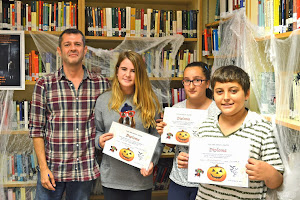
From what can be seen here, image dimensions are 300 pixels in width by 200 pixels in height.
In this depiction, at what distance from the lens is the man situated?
2.23m

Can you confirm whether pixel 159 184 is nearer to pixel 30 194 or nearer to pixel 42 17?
pixel 30 194

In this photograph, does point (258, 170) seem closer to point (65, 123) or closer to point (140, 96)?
point (140, 96)

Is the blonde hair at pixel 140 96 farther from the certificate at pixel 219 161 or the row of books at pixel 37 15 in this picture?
the row of books at pixel 37 15

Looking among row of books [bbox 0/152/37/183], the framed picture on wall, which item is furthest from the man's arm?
the framed picture on wall

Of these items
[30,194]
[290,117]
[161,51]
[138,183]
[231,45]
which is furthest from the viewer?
[161,51]

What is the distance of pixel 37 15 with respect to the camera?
10.1ft

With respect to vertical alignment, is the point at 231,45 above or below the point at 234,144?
above

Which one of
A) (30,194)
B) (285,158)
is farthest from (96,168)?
(285,158)

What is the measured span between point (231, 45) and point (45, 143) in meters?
1.48

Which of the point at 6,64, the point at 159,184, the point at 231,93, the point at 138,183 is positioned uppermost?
the point at 6,64

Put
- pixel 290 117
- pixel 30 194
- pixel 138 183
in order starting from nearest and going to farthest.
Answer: pixel 290 117 < pixel 138 183 < pixel 30 194

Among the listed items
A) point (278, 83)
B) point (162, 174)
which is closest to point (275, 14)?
point (278, 83)

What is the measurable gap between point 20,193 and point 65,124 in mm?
1187

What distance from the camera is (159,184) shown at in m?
3.33
